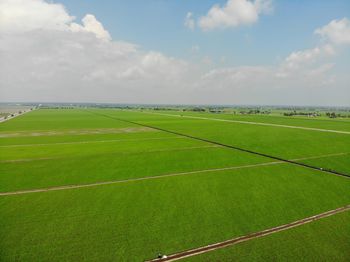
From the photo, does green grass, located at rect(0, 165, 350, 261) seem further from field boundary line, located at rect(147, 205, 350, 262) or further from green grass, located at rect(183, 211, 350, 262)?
green grass, located at rect(183, 211, 350, 262)

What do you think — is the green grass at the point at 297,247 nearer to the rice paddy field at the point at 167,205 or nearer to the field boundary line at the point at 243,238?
the rice paddy field at the point at 167,205

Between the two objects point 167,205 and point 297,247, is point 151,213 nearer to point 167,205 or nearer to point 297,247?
point 167,205

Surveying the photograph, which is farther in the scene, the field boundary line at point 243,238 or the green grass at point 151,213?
the green grass at point 151,213

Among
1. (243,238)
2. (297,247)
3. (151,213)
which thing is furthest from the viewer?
(151,213)

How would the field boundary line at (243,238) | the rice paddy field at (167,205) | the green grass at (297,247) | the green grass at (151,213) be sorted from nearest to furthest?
the green grass at (297,247) < the field boundary line at (243,238) < the rice paddy field at (167,205) < the green grass at (151,213)

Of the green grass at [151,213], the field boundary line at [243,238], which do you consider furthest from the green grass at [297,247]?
the green grass at [151,213]

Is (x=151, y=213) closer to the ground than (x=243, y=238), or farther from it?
closer to the ground

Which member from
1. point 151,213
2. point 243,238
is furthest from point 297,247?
point 151,213

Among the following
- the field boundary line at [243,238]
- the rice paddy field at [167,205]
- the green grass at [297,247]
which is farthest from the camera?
the rice paddy field at [167,205]

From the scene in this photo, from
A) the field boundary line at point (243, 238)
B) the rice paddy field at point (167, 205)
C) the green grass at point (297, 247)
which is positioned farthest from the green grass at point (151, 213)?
the green grass at point (297, 247)

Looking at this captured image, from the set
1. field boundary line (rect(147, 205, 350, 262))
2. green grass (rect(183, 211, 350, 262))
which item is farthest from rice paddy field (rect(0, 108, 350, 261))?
field boundary line (rect(147, 205, 350, 262))
